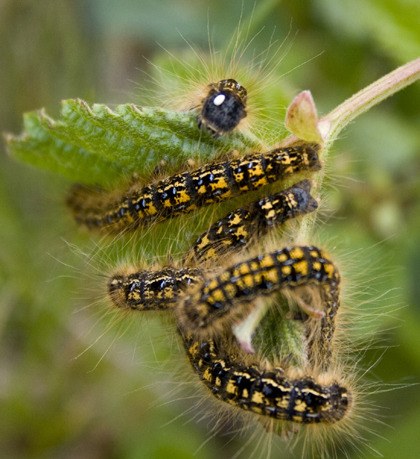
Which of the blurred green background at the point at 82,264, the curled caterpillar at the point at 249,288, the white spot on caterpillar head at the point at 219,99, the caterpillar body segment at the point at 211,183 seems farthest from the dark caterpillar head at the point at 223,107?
the blurred green background at the point at 82,264

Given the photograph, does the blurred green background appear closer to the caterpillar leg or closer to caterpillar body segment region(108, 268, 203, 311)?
caterpillar body segment region(108, 268, 203, 311)

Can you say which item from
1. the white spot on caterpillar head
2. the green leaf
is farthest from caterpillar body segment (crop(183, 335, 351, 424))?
the white spot on caterpillar head

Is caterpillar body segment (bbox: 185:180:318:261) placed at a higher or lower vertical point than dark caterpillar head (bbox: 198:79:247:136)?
lower

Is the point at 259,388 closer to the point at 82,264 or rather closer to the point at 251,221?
the point at 251,221

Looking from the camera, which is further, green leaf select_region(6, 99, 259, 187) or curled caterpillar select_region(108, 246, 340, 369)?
green leaf select_region(6, 99, 259, 187)

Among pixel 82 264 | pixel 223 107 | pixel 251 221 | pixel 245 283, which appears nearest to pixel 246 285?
pixel 245 283
